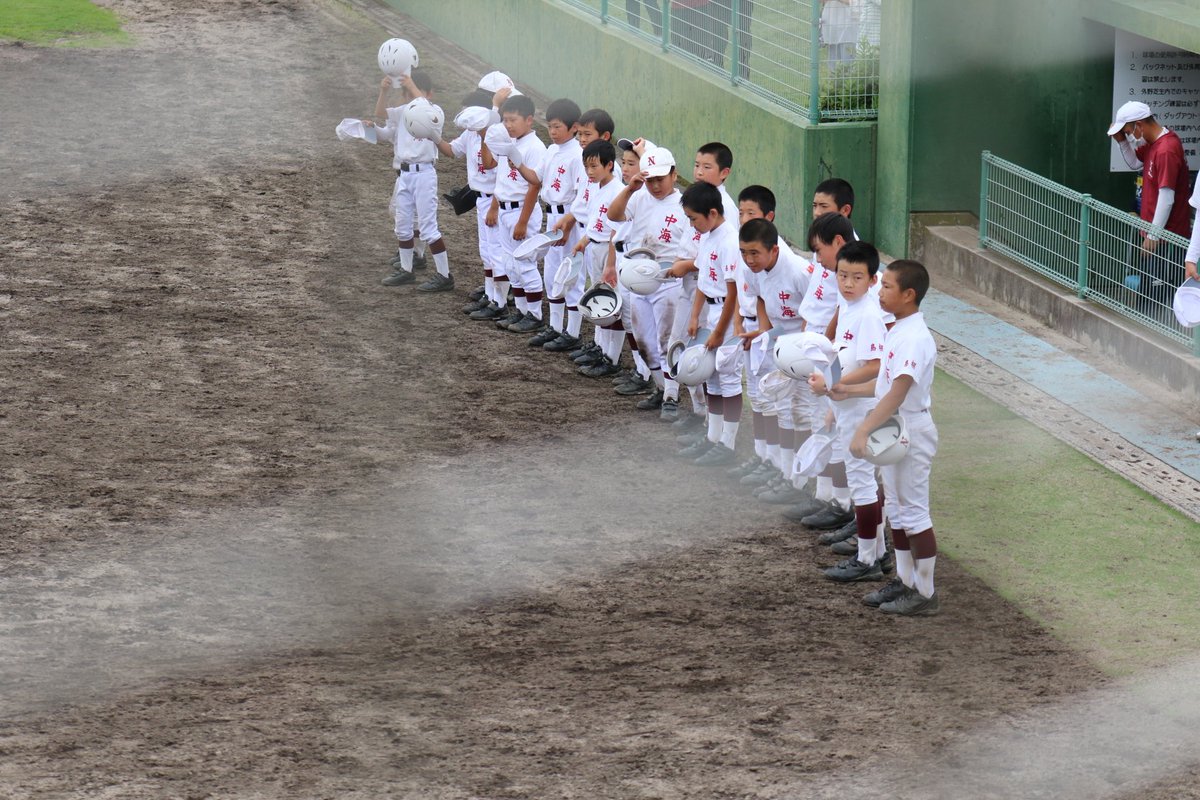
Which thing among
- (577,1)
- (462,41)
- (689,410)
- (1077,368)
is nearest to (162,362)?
(689,410)

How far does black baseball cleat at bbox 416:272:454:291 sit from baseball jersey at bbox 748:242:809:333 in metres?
4.49

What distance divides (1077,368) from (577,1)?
9.61 meters

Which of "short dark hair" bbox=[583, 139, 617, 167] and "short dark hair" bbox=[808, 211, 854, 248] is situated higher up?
"short dark hair" bbox=[808, 211, 854, 248]

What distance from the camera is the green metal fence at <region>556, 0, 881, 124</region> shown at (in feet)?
44.6

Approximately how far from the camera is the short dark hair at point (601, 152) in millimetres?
10366

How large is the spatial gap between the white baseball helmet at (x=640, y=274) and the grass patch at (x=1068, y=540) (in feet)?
6.41

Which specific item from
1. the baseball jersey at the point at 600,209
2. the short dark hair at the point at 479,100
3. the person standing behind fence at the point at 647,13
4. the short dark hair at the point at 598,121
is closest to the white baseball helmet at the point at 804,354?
the baseball jersey at the point at 600,209

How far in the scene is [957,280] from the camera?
1288 cm

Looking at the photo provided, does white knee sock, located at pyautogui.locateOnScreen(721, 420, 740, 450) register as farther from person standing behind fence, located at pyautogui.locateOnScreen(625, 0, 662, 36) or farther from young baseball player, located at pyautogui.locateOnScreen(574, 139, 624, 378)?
person standing behind fence, located at pyautogui.locateOnScreen(625, 0, 662, 36)

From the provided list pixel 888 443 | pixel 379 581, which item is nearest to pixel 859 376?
pixel 888 443

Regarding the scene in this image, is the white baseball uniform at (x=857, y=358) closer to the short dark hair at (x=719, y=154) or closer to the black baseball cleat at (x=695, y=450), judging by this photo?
the black baseball cleat at (x=695, y=450)

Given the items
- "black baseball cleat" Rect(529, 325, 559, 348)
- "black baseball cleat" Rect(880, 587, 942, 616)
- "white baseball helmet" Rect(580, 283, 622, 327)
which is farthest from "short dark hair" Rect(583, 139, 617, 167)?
"black baseball cleat" Rect(880, 587, 942, 616)

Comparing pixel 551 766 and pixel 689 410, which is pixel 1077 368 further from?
pixel 551 766

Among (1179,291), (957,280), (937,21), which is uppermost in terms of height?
(937,21)
